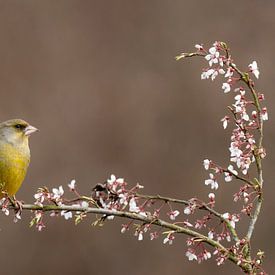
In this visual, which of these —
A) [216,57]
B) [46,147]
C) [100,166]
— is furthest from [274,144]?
[216,57]

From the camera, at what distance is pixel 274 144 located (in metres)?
8.50

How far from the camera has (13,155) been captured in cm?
409

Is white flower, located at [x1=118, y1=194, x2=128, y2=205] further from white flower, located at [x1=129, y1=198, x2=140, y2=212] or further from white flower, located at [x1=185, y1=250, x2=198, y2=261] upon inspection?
white flower, located at [x1=185, y1=250, x2=198, y2=261]

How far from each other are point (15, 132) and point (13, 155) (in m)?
0.24

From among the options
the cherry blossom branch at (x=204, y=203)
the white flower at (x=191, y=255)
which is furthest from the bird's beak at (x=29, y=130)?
the white flower at (x=191, y=255)

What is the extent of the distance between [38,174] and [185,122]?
1658mm

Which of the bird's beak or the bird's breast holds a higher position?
the bird's beak

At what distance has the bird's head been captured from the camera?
166 inches

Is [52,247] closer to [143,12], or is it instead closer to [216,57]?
[143,12]

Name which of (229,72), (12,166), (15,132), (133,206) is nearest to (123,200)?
(133,206)

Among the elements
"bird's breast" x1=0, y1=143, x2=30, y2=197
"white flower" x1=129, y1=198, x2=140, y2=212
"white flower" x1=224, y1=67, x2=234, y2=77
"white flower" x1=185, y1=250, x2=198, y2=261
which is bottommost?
"white flower" x1=185, y1=250, x2=198, y2=261

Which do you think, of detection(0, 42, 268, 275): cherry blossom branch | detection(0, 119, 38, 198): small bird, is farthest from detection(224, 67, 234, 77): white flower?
detection(0, 119, 38, 198): small bird

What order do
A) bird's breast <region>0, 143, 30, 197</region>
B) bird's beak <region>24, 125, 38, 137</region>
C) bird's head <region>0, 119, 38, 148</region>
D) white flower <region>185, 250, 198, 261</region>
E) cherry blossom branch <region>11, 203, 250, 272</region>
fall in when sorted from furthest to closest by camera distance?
bird's beak <region>24, 125, 38, 137</region>
bird's head <region>0, 119, 38, 148</region>
bird's breast <region>0, 143, 30, 197</region>
white flower <region>185, 250, 198, 261</region>
cherry blossom branch <region>11, 203, 250, 272</region>

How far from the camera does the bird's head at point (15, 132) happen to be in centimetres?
423
